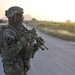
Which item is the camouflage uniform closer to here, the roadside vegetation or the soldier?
the soldier

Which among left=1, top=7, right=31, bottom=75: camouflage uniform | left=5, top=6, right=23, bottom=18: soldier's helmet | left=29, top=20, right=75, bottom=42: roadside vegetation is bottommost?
left=29, top=20, right=75, bottom=42: roadside vegetation

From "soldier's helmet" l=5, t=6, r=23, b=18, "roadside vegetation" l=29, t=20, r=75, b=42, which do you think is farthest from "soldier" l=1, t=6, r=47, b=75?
"roadside vegetation" l=29, t=20, r=75, b=42

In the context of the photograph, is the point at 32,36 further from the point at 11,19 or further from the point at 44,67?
the point at 44,67

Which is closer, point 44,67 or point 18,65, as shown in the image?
point 18,65

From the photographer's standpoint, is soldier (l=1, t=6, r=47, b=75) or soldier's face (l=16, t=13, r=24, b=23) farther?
soldier's face (l=16, t=13, r=24, b=23)

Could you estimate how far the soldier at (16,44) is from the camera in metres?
3.95

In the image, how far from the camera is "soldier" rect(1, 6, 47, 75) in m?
3.95

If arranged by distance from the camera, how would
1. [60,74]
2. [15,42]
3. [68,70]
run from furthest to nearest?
[68,70] < [60,74] < [15,42]

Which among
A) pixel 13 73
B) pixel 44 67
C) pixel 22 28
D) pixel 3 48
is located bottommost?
pixel 44 67

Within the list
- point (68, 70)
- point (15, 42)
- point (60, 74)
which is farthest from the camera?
point (68, 70)

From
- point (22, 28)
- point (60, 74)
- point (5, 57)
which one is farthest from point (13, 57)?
point (60, 74)

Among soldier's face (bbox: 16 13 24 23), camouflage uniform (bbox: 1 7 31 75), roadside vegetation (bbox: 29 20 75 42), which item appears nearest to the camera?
camouflage uniform (bbox: 1 7 31 75)

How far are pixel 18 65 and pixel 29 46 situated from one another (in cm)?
29

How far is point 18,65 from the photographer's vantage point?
4.17 meters
